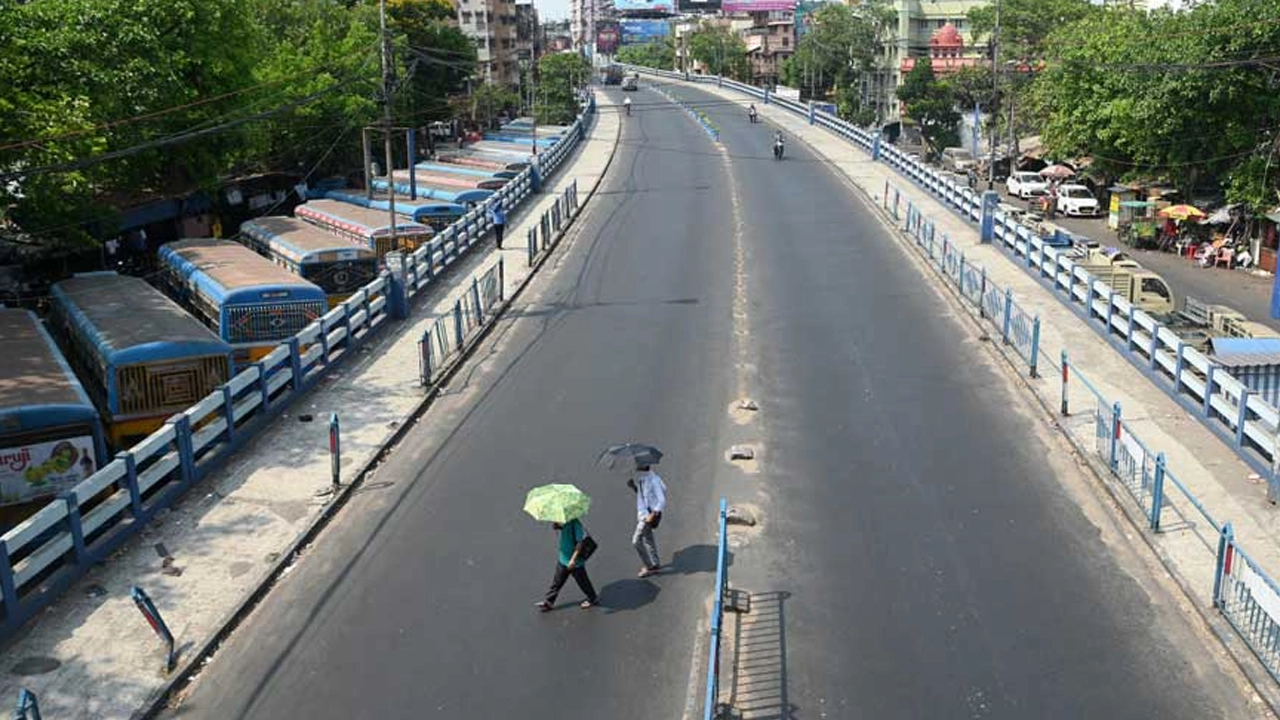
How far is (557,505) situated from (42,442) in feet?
30.8

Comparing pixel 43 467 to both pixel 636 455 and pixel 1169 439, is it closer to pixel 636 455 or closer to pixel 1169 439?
pixel 636 455

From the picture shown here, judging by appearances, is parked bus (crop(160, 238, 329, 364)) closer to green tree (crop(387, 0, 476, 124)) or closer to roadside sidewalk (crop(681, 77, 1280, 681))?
roadside sidewalk (crop(681, 77, 1280, 681))

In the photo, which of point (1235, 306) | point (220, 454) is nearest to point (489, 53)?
point (1235, 306)

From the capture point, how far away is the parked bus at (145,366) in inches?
821

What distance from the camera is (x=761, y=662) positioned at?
11898 mm

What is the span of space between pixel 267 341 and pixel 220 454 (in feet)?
25.8

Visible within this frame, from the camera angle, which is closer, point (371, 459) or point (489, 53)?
point (371, 459)

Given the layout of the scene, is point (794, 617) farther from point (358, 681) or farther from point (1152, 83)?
point (1152, 83)

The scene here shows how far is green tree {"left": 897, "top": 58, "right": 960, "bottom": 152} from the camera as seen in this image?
312ft

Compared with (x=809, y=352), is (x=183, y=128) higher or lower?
higher

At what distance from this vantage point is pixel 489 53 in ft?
401

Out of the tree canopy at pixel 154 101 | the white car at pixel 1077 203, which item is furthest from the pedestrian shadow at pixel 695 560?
the white car at pixel 1077 203

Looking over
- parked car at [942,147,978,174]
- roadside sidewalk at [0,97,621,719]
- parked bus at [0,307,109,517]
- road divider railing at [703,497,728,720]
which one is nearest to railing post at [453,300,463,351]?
roadside sidewalk at [0,97,621,719]

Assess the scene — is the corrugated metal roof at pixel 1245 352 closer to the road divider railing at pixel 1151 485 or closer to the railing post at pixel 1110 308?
the road divider railing at pixel 1151 485
